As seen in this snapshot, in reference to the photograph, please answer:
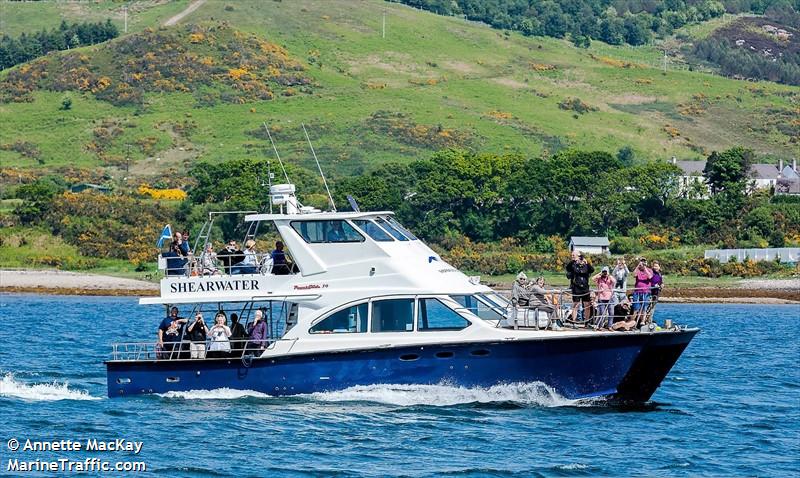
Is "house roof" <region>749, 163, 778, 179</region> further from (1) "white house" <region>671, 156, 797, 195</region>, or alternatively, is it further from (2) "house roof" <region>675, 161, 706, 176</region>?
(2) "house roof" <region>675, 161, 706, 176</region>

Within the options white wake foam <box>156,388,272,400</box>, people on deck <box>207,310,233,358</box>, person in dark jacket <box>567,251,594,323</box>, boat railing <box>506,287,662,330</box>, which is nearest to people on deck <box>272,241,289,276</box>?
people on deck <box>207,310,233,358</box>

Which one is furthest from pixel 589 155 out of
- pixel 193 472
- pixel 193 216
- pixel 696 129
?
pixel 193 472

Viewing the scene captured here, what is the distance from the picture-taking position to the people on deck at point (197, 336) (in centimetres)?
2970

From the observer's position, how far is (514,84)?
172m

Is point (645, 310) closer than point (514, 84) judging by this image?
Yes

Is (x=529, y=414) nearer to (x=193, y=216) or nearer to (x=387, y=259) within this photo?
(x=387, y=259)

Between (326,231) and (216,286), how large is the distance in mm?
2697

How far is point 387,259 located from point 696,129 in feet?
458

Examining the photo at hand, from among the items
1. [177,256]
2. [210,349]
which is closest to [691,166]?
[177,256]

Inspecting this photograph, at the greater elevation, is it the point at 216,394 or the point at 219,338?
the point at 219,338

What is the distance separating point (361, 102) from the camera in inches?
6073

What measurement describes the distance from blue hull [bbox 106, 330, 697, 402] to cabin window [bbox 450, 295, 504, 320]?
1.23 m

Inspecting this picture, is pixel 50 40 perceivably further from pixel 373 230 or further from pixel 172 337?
pixel 373 230

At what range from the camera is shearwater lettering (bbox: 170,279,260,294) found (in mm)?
29781
